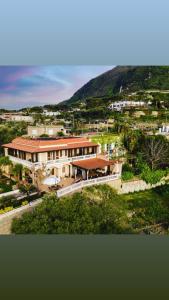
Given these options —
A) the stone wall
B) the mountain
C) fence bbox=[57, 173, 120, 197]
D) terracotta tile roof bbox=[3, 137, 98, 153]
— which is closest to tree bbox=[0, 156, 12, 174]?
terracotta tile roof bbox=[3, 137, 98, 153]

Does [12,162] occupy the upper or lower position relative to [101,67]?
lower

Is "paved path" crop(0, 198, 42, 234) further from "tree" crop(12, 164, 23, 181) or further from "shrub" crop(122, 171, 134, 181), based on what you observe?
"shrub" crop(122, 171, 134, 181)

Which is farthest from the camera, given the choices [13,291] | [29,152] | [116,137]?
[116,137]

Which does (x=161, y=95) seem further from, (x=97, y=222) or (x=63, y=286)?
(x=63, y=286)

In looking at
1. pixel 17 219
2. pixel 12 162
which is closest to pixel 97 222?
pixel 17 219

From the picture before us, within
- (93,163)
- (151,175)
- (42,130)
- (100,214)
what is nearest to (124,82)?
(93,163)

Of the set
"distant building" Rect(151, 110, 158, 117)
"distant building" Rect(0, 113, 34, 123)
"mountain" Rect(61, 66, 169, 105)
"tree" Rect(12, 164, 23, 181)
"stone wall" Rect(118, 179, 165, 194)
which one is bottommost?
"stone wall" Rect(118, 179, 165, 194)

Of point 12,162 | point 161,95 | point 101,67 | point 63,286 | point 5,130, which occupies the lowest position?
point 63,286

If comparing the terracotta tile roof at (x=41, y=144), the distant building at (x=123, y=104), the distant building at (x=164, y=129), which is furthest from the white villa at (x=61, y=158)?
the distant building at (x=164, y=129)
